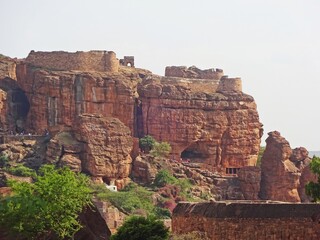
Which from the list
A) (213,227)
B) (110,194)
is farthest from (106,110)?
(213,227)

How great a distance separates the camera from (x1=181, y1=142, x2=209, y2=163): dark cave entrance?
322 feet

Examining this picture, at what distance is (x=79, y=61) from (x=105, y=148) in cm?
1179

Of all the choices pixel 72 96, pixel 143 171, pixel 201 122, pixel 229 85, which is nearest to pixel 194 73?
pixel 229 85

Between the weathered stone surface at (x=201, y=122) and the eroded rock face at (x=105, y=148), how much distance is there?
8.33m

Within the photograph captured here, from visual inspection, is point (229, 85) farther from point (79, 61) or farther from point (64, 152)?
point (64, 152)

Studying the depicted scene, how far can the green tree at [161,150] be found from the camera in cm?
9328

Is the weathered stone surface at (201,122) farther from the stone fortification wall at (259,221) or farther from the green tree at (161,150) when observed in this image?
the stone fortification wall at (259,221)

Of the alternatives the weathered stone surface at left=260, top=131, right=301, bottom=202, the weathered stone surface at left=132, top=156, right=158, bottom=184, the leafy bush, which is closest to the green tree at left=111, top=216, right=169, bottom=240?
the leafy bush

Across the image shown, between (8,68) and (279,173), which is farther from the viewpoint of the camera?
(8,68)

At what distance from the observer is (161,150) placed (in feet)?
307

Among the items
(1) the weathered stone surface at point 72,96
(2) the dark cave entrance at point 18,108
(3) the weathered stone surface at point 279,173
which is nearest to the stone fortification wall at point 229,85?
(3) the weathered stone surface at point 279,173

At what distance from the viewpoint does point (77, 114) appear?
9531cm

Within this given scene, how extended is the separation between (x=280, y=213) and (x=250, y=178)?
59.7 meters

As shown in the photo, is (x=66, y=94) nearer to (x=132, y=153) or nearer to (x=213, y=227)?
(x=132, y=153)
